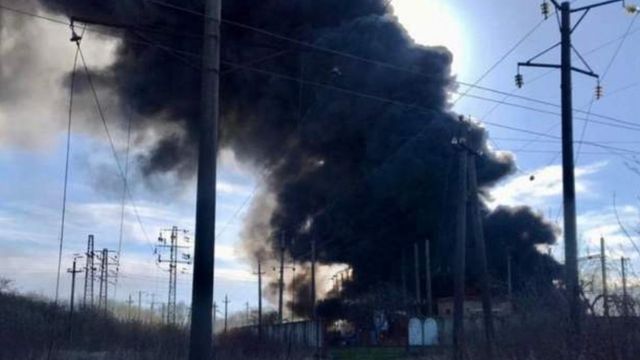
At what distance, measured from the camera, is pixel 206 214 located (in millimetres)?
12227

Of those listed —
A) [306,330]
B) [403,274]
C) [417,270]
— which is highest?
[417,270]

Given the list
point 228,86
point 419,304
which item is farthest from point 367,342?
point 228,86

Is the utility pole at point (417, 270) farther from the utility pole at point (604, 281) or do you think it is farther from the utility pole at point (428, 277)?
the utility pole at point (604, 281)

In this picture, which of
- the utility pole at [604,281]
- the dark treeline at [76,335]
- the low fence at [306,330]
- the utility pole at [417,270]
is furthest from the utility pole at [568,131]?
the utility pole at [417,270]

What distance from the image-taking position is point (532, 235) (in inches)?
2021

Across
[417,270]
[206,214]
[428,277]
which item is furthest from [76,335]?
[417,270]

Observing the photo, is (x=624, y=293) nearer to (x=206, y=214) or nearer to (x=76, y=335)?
(x=206, y=214)

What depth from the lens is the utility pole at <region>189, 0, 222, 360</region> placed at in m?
11.9

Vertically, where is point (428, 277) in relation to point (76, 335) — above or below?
above

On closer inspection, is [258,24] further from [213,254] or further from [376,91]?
[213,254]

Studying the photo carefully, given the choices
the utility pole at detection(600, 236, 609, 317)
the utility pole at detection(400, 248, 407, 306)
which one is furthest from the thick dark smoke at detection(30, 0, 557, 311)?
the utility pole at detection(600, 236, 609, 317)

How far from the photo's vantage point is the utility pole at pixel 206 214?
11.9 m

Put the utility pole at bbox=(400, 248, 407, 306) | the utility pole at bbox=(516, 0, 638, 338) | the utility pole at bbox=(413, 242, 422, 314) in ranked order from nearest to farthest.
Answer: the utility pole at bbox=(516, 0, 638, 338) < the utility pole at bbox=(413, 242, 422, 314) < the utility pole at bbox=(400, 248, 407, 306)

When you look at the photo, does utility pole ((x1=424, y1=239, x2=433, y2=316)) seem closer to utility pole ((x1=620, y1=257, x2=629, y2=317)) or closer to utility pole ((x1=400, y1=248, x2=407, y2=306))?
utility pole ((x1=400, y1=248, x2=407, y2=306))
